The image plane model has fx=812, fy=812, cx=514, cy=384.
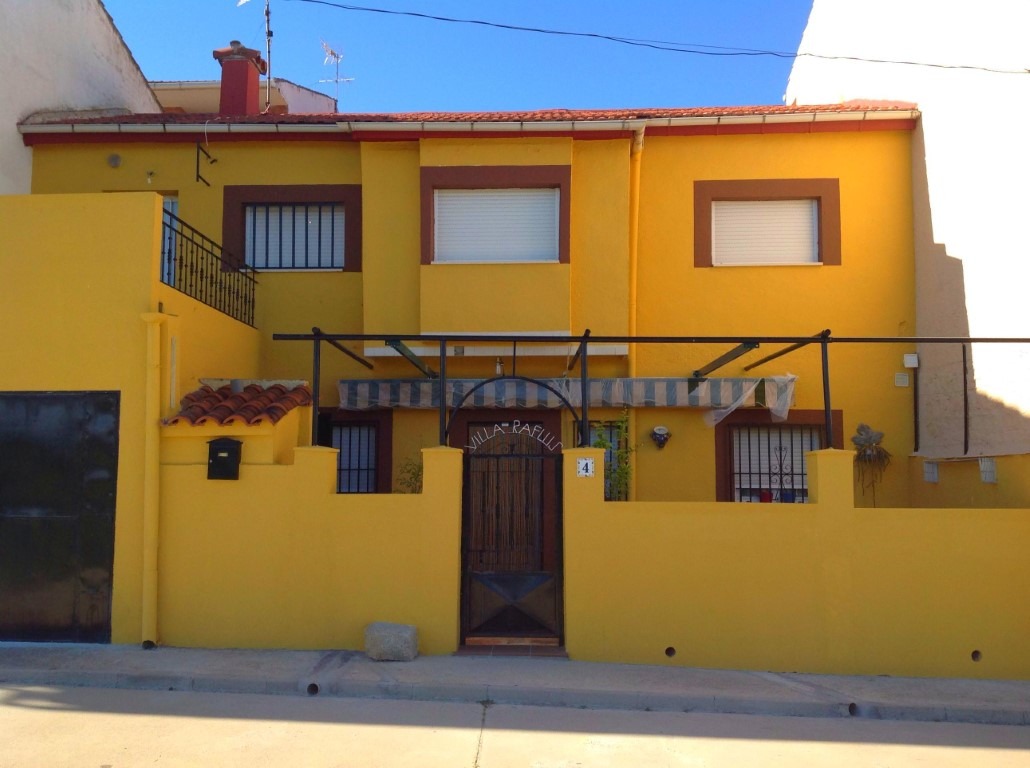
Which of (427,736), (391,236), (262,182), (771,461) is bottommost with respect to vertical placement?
(427,736)

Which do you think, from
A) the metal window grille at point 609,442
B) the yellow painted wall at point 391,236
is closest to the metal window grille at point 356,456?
the yellow painted wall at point 391,236

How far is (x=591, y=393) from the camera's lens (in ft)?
38.1

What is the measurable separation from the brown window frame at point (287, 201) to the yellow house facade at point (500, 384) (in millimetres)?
45

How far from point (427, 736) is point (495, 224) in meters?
7.69

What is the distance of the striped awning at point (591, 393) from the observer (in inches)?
452

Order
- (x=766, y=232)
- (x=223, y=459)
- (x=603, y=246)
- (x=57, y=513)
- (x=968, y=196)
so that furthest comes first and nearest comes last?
(x=766, y=232) < (x=603, y=246) < (x=968, y=196) < (x=57, y=513) < (x=223, y=459)

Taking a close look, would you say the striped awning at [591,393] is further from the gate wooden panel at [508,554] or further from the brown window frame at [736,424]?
the gate wooden panel at [508,554]

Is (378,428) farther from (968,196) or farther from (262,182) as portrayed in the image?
(968,196)

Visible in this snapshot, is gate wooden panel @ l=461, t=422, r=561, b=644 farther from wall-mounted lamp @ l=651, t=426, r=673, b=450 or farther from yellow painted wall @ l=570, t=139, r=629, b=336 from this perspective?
yellow painted wall @ l=570, t=139, r=629, b=336

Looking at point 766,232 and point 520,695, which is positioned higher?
point 766,232

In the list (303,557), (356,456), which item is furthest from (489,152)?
(303,557)

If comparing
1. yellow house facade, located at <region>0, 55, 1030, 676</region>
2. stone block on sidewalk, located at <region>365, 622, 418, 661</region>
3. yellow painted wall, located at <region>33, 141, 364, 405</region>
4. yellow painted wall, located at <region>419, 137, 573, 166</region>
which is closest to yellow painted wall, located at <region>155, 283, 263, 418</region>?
yellow house facade, located at <region>0, 55, 1030, 676</region>

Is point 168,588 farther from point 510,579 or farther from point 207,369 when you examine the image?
point 510,579

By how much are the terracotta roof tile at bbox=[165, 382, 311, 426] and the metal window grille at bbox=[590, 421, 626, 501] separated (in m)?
4.17
